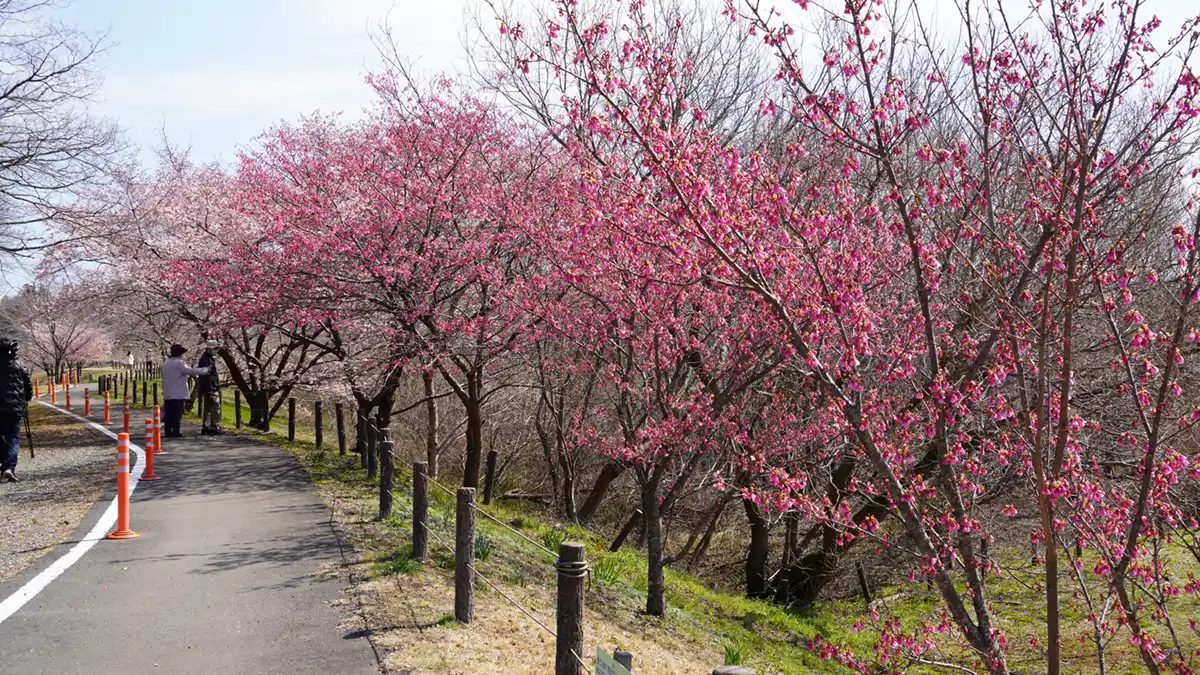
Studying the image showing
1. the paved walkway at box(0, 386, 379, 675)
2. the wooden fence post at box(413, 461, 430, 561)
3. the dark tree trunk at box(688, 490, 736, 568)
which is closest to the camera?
the paved walkway at box(0, 386, 379, 675)

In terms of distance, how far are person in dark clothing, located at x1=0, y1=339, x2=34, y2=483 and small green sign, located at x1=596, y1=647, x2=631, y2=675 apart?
12.6 meters

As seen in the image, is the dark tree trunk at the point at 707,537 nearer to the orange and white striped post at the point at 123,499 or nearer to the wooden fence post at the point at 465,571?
the wooden fence post at the point at 465,571

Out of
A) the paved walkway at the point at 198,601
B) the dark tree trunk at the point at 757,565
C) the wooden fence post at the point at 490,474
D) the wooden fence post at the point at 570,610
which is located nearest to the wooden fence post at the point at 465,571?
the paved walkway at the point at 198,601

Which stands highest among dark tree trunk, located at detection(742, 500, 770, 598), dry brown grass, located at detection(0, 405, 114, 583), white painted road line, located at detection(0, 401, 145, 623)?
dry brown grass, located at detection(0, 405, 114, 583)

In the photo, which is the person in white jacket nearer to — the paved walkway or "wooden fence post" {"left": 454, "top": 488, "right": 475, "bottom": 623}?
the paved walkway

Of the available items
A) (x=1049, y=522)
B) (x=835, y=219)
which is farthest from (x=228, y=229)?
(x=1049, y=522)

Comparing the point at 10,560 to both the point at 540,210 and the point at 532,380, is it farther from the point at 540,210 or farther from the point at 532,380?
the point at 532,380

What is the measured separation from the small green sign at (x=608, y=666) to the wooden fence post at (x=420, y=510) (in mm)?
5145

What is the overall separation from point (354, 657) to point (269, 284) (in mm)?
10895

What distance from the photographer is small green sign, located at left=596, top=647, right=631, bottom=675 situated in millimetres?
3850

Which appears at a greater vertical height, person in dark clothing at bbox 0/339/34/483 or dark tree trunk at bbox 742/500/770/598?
person in dark clothing at bbox 0/339/34/483

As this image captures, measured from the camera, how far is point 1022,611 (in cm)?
1466

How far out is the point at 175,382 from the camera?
63.3ft

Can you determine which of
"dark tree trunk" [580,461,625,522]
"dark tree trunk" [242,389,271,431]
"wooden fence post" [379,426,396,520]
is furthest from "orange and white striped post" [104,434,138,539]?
"dark tree trunk" [242,389,271,431]
